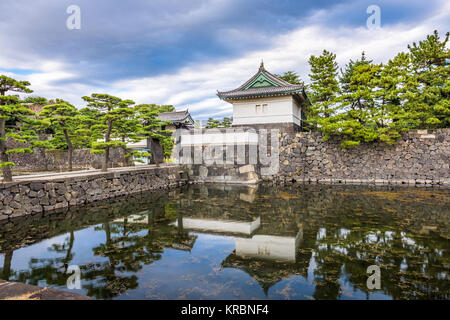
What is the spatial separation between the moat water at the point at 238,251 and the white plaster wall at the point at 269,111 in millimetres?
9564

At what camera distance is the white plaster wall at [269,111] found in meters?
17.0

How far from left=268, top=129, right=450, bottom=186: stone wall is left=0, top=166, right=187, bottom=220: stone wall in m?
8.85

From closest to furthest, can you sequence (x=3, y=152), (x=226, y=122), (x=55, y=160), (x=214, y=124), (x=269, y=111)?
(x=3, y=152) → (x=269, y=111) → (x=55, y=160) → (x=214, y=124) → (x=226, y=122)

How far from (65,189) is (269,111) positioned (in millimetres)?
13224

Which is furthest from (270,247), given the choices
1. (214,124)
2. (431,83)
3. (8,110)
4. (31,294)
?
(214,124)

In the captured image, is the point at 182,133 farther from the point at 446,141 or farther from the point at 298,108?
the point at 446,141

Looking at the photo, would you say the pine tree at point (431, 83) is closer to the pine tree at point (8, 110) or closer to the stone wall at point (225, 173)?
the stone wall at point (225, 173)

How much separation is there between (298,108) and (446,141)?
908cm

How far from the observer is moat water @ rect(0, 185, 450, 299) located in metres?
3.45

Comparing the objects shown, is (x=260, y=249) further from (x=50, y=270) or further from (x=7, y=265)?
(x=7, y=265)

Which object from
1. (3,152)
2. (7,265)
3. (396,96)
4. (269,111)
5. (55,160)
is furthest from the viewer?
(55,160)

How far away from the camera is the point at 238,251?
16.3 ft

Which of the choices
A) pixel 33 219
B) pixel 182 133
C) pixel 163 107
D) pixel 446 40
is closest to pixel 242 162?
pixel 182 133
